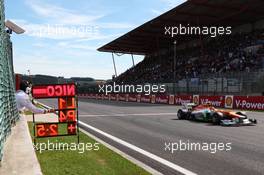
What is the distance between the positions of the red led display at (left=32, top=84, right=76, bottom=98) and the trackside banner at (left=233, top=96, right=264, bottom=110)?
56.9 feet

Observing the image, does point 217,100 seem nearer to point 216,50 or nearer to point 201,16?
point 201,16

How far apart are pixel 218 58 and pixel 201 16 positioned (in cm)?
465

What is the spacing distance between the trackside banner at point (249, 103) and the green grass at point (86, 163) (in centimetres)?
1688

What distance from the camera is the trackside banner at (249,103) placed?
23.8 m

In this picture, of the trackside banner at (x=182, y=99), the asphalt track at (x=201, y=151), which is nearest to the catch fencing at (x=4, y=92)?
the asphalt track at (x=201, y=151)

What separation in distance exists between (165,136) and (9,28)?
6.90 m

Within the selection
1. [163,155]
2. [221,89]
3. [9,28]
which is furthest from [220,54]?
[163,155]

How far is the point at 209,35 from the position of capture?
48656 mm

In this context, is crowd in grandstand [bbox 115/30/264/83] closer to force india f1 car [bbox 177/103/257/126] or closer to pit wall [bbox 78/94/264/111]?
pit wall [bbox 78/94/264/111]

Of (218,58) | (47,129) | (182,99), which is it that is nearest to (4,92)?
(47,129)

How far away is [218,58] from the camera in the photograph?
39.2 m

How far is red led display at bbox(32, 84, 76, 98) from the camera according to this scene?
863 centimetres

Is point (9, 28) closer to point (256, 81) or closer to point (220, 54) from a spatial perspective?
point (256, 81)

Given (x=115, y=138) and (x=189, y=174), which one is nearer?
(x=189, y=174)
